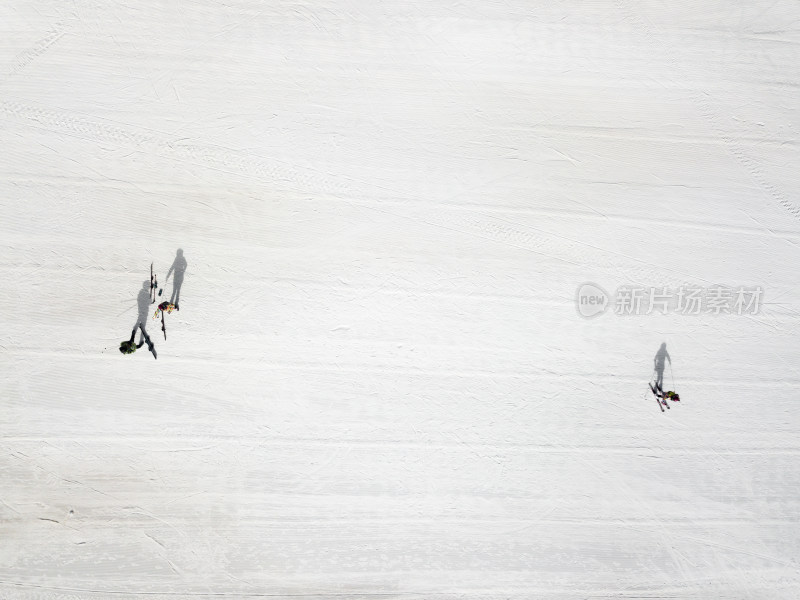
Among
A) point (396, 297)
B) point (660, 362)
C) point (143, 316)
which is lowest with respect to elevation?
point (143, 316)

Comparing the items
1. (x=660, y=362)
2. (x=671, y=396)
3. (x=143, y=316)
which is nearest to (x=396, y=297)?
(x=143, y=316)

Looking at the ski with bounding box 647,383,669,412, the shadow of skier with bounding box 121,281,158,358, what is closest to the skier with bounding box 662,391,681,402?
the ski with bounding box 647,383,669,412

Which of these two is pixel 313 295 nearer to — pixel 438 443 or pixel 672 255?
pixel 438 443

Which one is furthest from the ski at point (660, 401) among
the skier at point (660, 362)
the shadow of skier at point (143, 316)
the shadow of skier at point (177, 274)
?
the shadow of skier at point (143, 316)

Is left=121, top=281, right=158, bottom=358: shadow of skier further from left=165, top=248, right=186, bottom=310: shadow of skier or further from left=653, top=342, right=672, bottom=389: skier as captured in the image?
left=653, top=342, right=672, bottom=389: skier

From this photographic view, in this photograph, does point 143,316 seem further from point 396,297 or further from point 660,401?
point 660,401

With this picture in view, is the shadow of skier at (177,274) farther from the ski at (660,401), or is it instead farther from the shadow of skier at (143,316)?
the ski at (660,401)
